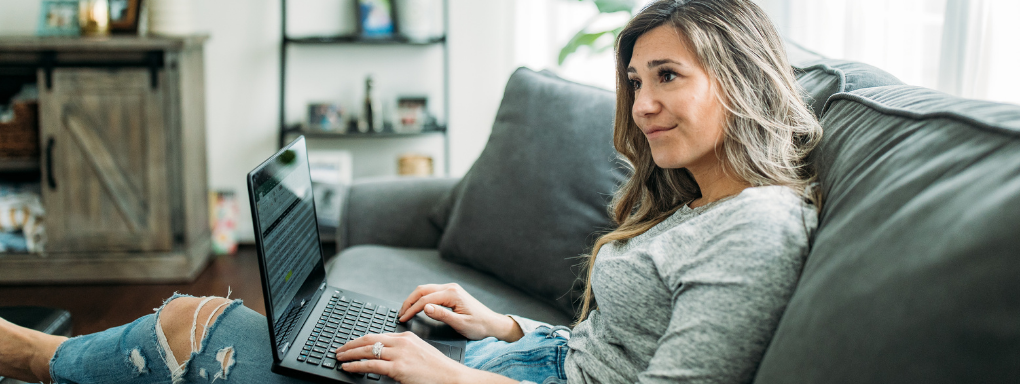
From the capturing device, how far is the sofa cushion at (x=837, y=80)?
3.30 ft

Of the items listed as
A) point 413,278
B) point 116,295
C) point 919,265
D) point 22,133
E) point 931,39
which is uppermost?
point 931,39

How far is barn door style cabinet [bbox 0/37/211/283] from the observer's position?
253 centimetres

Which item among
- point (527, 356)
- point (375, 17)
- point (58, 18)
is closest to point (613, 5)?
point (375, 17)

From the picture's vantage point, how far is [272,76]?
10.5 ft

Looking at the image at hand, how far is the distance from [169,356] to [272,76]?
2507 millimetres

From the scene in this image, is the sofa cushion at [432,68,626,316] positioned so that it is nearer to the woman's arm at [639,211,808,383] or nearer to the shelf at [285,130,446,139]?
the woman's arm at [639,211,808,383]

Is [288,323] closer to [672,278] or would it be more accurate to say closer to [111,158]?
[672,278]

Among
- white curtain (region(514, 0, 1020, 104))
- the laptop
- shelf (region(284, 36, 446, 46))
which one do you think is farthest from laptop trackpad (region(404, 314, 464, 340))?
shelf (region(284, 36, 446, 46))

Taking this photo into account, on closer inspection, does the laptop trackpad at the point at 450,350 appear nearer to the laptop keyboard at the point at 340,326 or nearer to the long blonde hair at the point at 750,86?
the laptop keyboard at the point at 340,326

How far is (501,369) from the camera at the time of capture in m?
0.97

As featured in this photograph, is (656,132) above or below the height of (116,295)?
above

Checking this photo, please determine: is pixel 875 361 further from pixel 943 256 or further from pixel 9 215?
pixel 9 215

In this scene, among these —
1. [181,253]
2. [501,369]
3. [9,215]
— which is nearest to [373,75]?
[181,253]

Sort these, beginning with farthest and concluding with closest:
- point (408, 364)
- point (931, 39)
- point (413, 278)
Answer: point (413, 278) < point (931, 39) < point (408, 364)
